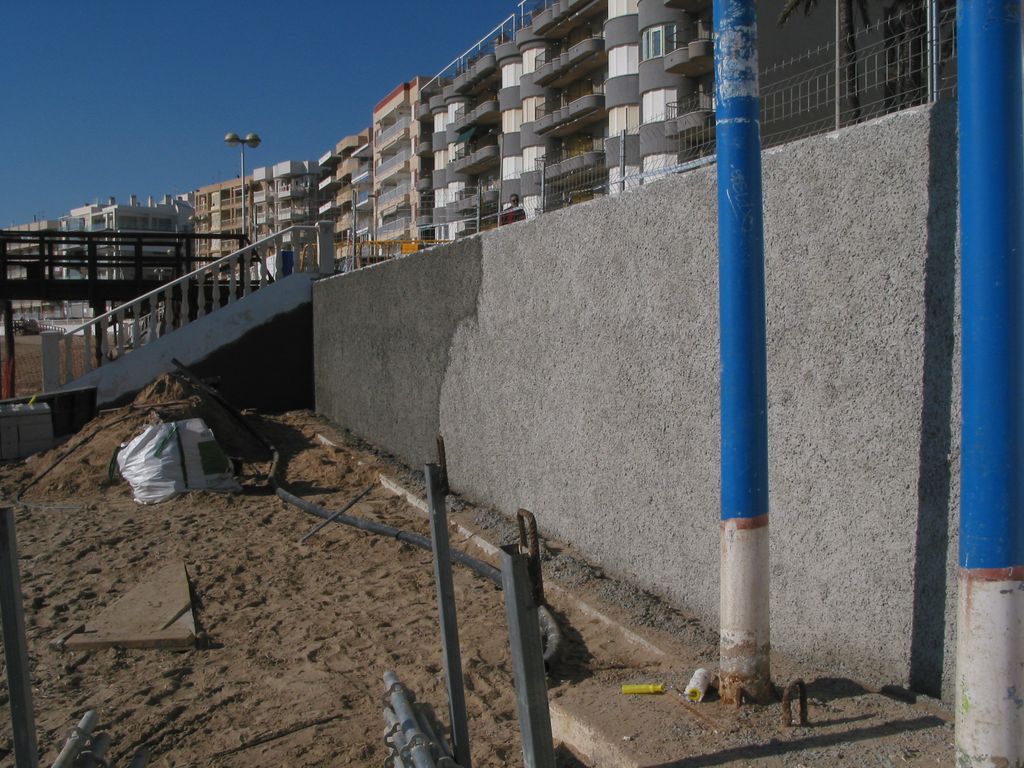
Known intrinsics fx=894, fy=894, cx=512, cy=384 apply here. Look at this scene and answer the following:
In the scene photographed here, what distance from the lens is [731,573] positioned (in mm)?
3146

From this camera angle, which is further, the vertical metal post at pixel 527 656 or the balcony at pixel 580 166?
the balcony at pixel 580 166

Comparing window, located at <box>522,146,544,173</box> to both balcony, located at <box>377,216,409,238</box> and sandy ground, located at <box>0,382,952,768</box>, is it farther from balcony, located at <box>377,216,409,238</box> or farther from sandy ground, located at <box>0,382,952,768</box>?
sandy ground, located at <box>0,382,952,768</box>

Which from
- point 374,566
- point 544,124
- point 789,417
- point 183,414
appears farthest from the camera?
point 544,124

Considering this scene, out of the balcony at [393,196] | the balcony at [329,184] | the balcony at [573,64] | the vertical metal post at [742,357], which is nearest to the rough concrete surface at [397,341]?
the vertical metal post at [742,357]

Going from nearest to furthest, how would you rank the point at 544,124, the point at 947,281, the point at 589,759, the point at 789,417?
1. the point at 947,281
2. the point at 589,759
3. the point at 789,417
4. the point at 544,124

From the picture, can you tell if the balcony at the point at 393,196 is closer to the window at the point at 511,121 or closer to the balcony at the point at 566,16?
the window at the point at 511,121

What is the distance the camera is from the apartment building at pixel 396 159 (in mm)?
70438

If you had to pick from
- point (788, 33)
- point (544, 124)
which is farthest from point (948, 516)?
point (544, 124)

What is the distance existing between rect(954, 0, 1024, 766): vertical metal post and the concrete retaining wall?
711mm

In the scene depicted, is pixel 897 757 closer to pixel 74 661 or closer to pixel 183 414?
pixel 74 661

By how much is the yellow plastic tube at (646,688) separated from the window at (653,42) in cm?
4040

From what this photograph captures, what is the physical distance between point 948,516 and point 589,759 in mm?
1508

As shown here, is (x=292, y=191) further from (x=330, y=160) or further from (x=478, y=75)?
(x=478, y=75)

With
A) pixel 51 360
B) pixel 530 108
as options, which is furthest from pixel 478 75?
pixel 51 360
